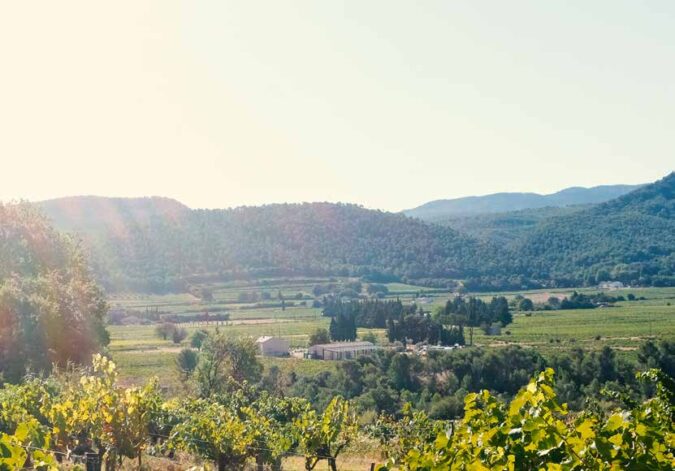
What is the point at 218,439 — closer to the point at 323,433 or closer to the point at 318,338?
the point at 323,433

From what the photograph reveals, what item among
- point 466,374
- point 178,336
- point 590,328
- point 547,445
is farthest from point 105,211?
point 547,445

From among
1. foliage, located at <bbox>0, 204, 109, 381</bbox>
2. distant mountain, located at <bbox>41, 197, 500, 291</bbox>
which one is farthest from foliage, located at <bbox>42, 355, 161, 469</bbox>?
distant mountain, located at <bbox>41, 197, 500, 291</bbox>

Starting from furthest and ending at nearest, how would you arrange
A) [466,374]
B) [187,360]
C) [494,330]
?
[494,330] < [466,374] < [187,360]

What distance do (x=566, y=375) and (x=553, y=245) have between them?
117 metres

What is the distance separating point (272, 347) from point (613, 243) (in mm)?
108676

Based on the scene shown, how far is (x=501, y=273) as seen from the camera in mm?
138500

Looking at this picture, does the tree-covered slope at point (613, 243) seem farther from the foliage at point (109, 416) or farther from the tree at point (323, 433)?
the foliage at point (109, 416)

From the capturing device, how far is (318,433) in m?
Result: 13.0

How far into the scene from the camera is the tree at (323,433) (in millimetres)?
12945

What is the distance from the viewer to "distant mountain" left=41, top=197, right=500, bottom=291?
12169 cm

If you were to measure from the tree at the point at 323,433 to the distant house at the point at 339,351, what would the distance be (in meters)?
40.3

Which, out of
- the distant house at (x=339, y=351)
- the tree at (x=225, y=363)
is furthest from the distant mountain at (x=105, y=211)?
the tree at (x=225, y=363)

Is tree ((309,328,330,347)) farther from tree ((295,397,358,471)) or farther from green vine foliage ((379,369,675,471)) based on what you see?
green vine foliage ((379,369,675,471))

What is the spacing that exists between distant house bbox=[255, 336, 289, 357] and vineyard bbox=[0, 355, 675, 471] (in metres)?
36.5
